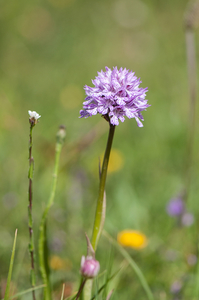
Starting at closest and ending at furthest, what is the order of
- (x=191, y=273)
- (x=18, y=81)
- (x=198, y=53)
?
1. (x=191, y=273)
2. (x=18, y=81)
3. (x=198, y=53)

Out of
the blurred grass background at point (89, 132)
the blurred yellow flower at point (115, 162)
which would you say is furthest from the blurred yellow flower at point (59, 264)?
the blurred yellow flower at point (115, 162)

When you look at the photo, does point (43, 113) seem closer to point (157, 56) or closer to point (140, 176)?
point (140, 176)

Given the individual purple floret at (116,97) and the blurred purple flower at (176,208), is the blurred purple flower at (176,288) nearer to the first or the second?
the blurred purple flower at (176,208)

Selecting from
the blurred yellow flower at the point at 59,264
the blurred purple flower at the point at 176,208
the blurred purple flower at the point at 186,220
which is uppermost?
the blurred purple flower at the point at 176,208

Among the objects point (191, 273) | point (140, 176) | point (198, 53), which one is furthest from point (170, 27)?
point (191, 273)

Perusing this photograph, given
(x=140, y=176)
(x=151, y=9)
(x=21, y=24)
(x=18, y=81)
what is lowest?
(x=140, y=176)

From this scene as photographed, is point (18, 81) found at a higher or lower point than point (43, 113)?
higher

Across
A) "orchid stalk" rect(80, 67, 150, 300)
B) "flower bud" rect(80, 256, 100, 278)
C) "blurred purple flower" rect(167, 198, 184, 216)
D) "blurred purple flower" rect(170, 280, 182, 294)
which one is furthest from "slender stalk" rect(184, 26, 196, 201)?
"flower bud" rect(80, 256, 100, 278)
